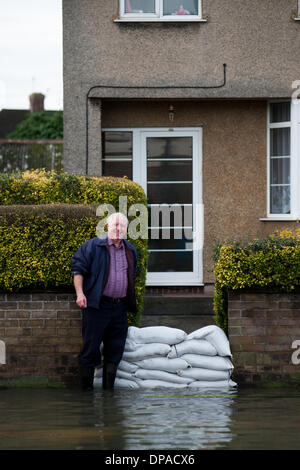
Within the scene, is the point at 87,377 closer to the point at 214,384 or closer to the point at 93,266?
the point at 93,266

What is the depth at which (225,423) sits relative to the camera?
23.2 ft

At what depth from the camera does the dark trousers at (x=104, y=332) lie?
8539mm

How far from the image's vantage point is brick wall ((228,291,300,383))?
28.8 ft

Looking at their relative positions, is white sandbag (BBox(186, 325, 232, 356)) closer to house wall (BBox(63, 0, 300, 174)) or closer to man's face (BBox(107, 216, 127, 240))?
man's face (BBox(107, 216, 127, 240))

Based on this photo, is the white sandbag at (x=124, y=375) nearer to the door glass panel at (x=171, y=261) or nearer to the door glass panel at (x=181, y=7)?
the door glass panel at (x=171, y=261)

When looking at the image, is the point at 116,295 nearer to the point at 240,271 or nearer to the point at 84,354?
the point at 84,354

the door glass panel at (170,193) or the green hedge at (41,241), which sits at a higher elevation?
the door glass panel at (170,193)

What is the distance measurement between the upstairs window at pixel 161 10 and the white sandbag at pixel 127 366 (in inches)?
252

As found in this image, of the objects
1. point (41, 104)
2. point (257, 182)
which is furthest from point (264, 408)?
point (41, 104)

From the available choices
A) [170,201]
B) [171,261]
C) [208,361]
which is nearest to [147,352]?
[208,361]

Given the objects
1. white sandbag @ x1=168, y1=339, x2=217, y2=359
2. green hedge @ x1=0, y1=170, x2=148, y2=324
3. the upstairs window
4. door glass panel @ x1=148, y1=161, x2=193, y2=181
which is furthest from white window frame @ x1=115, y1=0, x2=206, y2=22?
white sandbag @ x1=168, y1=339, x2=217, y2=359

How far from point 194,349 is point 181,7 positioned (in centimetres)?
675

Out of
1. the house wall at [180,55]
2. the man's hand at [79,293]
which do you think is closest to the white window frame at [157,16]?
the house wall at [180,55]

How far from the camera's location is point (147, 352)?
8.75 m
